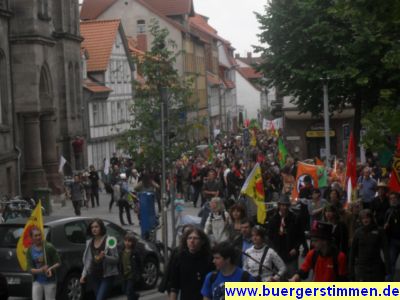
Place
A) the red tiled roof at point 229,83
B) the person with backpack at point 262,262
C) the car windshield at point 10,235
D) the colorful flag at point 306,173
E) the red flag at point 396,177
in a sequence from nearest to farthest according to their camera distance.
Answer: the person with backpack at point 262,262
the car windshield at point 10,235
the red flag at point 396,177
the colorful flag at point 306,173
the red tiled roof at point 229,83

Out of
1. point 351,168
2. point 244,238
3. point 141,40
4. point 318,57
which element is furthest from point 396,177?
point 141,40

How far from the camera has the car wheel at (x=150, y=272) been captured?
1658 cm

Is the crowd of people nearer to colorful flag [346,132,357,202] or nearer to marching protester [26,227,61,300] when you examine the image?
colorful flag [346,132,357,202]

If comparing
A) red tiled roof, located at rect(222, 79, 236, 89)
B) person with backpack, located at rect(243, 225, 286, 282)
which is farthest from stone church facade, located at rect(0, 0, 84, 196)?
red tiled roof, located at rect(222, 79, 236, 89)

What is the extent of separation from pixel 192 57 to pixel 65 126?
→ 56232mm

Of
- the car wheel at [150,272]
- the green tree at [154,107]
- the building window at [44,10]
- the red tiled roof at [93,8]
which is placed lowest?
the car wheel at [150,272]

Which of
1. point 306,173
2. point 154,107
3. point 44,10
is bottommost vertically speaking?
point 306,173

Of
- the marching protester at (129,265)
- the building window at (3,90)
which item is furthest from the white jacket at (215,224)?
the building window at (3,90)

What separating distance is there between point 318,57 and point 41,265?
22.6 m

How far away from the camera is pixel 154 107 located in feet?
82.9

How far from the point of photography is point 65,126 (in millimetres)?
42000

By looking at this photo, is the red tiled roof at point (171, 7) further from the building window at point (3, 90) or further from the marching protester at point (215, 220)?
the marching protester at point (215, 220)

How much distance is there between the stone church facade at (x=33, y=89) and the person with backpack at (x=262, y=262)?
22.6m

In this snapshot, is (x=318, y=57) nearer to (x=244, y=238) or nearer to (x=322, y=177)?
(x=322, y=177)
